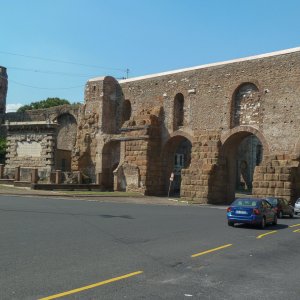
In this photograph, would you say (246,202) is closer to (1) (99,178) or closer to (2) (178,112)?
(2) (178,112)

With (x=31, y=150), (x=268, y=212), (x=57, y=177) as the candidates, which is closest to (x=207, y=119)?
(x=57, y=177)

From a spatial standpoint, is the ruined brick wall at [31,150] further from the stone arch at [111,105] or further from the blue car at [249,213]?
the blue car at [249,213]

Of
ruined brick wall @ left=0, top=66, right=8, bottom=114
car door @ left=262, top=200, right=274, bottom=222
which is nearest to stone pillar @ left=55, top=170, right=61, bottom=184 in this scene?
car door @ left=262, top=200, right=274, bottom=222

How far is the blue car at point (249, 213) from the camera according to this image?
659 inches

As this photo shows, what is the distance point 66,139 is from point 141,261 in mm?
41264

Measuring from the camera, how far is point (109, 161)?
131 feet

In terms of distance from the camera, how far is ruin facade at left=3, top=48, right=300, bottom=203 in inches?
1142

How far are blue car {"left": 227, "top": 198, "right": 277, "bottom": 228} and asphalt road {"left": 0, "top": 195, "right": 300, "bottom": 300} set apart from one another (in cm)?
158

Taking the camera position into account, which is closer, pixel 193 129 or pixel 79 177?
pixel 193 129

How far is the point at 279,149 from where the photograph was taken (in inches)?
1157

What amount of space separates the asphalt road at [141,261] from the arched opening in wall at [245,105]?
1660cm

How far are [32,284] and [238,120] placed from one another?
26326mm

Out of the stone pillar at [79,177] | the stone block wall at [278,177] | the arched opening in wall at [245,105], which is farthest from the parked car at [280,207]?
the stone pillar at [79,177]

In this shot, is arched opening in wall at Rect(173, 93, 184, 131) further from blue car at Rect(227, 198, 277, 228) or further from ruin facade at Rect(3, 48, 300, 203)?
blue car at Rect(227, 198, 277, 228)
